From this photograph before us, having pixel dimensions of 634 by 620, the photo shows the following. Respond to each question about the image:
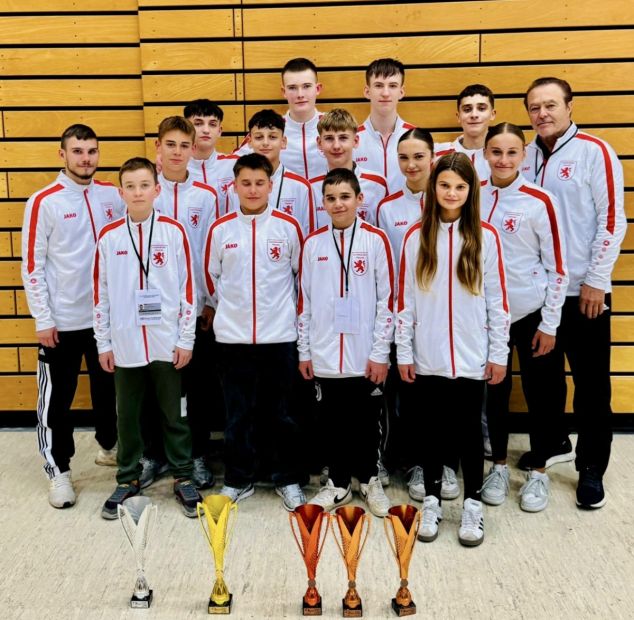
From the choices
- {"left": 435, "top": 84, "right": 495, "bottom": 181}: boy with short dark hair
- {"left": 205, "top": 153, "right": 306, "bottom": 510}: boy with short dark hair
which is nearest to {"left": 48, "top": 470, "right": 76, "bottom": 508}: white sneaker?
{"left": 205, "top": 153, "right": 306, "bottom": 510}: boy with short dark hair

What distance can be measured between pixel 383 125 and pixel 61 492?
246cm

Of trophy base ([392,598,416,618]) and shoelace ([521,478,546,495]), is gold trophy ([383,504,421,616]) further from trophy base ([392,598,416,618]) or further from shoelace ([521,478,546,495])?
shoelace ([521,478,546,495])

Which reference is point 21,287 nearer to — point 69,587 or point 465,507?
point 69,587

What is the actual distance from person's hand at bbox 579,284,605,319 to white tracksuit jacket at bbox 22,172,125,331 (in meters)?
2.39

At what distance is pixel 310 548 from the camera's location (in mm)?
2441

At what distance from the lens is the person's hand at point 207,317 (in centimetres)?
357

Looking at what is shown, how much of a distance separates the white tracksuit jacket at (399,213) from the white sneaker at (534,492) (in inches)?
49.4

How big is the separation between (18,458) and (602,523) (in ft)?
10.2

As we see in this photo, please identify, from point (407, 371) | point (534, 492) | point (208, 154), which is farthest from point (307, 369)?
point (208, 154)

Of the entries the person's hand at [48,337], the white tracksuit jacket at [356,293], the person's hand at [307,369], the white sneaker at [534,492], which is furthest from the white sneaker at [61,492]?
the white sneaker at [534,492]

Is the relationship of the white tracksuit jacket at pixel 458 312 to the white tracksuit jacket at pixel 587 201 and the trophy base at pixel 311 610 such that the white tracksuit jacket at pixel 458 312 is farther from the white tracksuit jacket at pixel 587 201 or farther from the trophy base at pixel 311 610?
the trophy base at pixel 311 610

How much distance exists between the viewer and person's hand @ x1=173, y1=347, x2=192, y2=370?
3.27m

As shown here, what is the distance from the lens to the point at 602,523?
10.4ft

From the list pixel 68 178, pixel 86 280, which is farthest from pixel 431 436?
pixel 68 178
